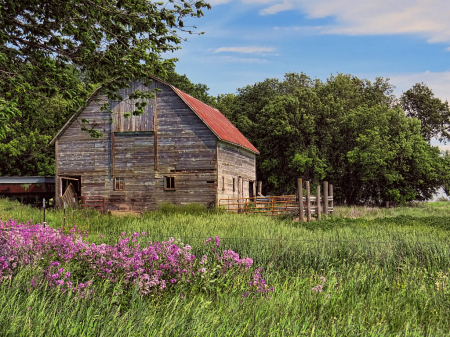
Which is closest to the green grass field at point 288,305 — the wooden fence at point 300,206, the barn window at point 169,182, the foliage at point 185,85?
the wooden fence at point 300,206

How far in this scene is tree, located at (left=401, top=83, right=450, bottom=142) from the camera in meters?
51.6

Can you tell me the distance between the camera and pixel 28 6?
11773 mm

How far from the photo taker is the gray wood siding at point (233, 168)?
27812 millimetres

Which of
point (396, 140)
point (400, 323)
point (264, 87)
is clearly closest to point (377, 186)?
point (396, 140)

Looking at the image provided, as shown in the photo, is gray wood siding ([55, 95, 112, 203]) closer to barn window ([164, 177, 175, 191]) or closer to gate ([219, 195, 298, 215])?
barn window ([164, 177, 175, 191])

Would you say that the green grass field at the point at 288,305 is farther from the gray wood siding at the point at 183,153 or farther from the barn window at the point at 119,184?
the barn window at the point at 119,184

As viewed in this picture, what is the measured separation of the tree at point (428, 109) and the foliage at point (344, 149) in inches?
423

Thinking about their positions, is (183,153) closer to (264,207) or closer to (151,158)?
(151,158)

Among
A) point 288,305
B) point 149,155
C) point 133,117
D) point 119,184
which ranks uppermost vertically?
point 133,117

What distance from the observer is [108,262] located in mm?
7113

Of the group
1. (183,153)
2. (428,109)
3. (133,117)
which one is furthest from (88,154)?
(428,109)

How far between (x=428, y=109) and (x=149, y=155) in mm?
35841

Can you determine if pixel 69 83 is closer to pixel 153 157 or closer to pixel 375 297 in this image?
pixel 375 297

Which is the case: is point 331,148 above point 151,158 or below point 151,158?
above
